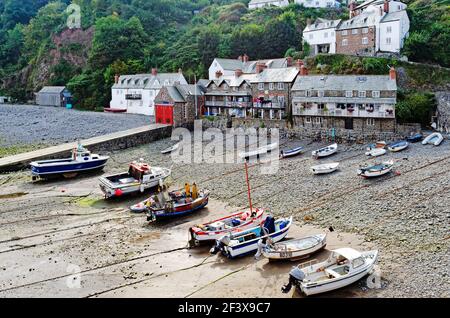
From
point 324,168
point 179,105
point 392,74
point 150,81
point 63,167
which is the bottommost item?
point 63,167

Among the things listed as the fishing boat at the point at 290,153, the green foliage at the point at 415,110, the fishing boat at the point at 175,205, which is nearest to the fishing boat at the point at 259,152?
the fishing boat at the point at 290,153

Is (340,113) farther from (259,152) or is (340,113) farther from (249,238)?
(249,238)

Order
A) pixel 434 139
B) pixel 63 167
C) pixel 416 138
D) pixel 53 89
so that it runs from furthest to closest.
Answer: pixel 53 89, pixel 416 138, pixel 63 167, pixel 434 139

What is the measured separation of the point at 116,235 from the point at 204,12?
9351 centimetres

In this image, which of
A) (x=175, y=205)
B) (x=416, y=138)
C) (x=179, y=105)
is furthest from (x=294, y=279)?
(x=179, y=105)

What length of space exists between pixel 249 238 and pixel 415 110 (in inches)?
925

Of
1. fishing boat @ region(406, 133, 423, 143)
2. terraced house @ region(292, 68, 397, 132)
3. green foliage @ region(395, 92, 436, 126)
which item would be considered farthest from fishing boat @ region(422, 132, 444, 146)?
terraced house @ region(292, 68, 397, 132)

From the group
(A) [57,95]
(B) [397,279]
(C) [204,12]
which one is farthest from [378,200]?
(C) [204,12]

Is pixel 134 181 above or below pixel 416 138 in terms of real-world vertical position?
below

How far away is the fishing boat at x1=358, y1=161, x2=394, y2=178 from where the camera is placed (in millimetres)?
27234

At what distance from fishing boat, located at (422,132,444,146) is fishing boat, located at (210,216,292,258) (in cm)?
1708

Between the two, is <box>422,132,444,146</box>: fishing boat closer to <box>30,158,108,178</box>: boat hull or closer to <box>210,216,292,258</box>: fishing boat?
<box>210,216,292,258</box>: fishing boat

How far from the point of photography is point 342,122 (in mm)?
39125

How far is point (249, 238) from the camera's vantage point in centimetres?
1984
